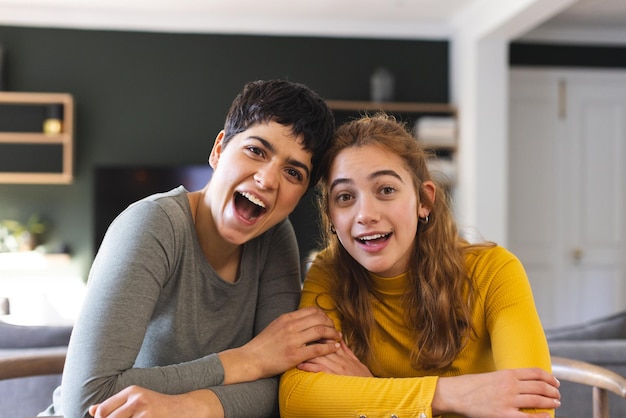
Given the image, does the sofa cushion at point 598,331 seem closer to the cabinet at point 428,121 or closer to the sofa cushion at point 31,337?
the sofa cushion at point 31,337

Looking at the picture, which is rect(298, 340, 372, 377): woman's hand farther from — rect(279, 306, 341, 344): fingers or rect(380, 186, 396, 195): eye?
rect(380, 186, 396, 195): eye

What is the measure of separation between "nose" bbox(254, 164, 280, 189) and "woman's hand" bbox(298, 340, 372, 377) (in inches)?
15.4

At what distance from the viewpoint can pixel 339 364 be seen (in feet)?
5.16

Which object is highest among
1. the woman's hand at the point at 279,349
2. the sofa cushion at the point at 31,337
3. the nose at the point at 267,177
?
the nose at the point at 267,177

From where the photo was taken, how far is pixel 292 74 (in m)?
6.27

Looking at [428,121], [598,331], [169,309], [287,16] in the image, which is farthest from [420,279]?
[287,16]

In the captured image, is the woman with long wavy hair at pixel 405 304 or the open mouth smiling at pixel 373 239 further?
the open mouth smiling at pixel 373 239

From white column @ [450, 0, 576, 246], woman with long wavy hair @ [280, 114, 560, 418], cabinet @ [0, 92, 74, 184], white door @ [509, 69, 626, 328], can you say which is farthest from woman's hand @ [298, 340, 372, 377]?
white door @ [509, 69, 626, 328]

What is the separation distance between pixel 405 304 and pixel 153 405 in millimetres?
666

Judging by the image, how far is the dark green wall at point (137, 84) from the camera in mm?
5988

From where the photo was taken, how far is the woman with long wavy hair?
56.3 inches

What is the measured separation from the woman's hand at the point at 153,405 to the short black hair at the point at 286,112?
0.58m

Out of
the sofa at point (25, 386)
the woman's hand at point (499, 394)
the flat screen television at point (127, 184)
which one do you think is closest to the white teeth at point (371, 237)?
the woman's hand at point (499, 394)

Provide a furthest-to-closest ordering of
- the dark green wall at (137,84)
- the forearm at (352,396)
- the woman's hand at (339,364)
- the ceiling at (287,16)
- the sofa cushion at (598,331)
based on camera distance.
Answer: the dark green wall at (137,84)
the ceiling at (287,16)
the sofa cushion at (598,331)
the woman's hand at (339,364)
the forearm at (352,396)
